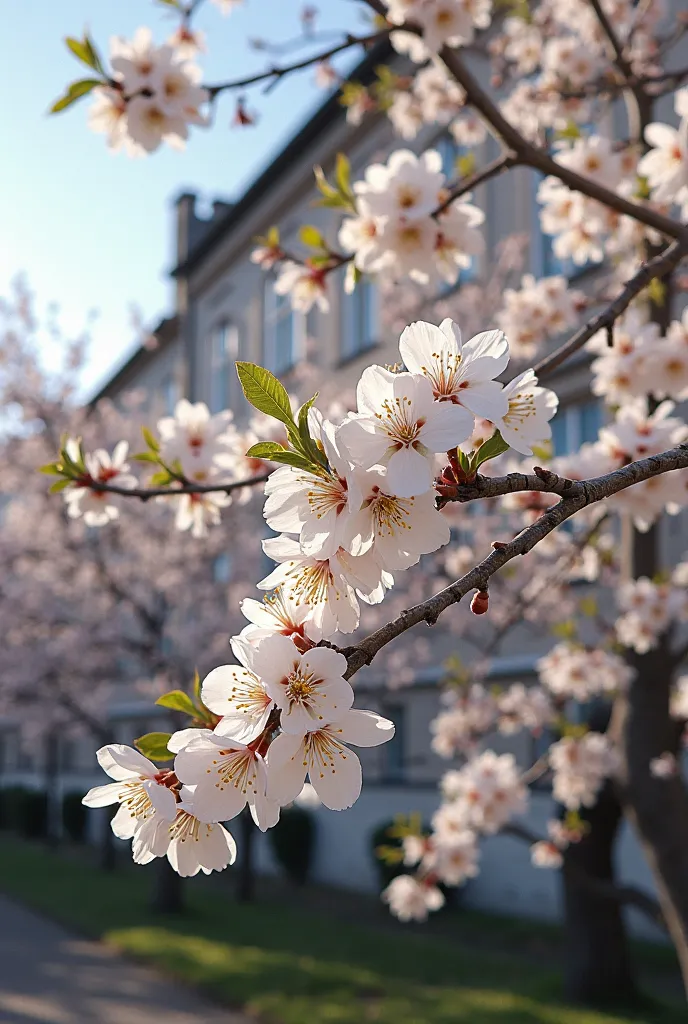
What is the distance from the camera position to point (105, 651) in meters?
13.1

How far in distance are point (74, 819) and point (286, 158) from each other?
1323cm

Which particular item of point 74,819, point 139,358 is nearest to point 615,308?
point 74,819

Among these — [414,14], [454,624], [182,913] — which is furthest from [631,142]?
[182,913]

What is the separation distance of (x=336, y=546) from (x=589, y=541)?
2.96m

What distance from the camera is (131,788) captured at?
50.6 inches

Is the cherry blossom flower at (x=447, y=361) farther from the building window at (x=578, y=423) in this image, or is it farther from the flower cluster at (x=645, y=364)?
the building window at (x=578, y=423)

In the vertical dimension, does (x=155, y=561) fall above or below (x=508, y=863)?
above

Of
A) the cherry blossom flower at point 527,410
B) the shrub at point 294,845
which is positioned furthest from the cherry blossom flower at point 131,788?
the shrub at point 294,845

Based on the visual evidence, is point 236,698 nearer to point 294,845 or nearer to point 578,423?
point 578,423

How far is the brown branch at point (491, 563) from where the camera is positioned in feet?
3.79

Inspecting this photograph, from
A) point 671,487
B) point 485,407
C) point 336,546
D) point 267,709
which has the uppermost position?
point 671,487

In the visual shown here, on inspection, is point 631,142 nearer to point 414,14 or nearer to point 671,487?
point 414,14

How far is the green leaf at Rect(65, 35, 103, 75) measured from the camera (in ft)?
8.57

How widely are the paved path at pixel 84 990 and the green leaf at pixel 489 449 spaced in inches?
270
